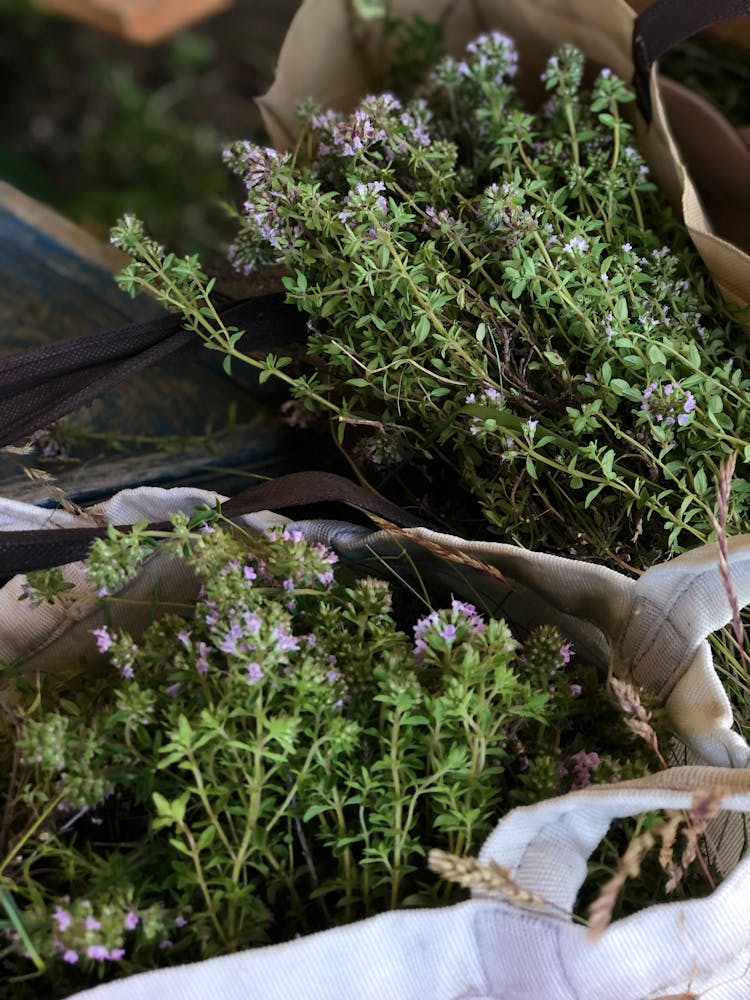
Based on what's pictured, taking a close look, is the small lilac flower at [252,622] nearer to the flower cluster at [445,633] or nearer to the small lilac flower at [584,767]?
the flower cluster at [445,633]

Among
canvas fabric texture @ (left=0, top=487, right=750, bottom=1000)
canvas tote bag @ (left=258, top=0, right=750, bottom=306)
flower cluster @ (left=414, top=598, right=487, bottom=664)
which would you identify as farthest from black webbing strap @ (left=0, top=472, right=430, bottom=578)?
canvas tote bag @ (left=258, top=0, right=750, bottom=306)

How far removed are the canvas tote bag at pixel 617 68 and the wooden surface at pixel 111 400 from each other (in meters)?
0.29

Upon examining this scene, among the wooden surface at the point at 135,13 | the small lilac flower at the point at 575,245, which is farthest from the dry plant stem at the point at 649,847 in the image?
the wooden surface at the point at 135,13

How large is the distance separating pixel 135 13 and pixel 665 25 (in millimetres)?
1439

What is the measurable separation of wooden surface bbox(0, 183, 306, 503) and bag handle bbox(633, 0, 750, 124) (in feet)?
1.70

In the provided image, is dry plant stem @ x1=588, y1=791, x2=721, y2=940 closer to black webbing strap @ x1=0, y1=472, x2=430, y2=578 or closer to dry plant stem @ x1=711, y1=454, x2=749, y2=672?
dry plant stem @ x1=711, y1=454, x2=749, y2=672

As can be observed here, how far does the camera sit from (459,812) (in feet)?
1.99

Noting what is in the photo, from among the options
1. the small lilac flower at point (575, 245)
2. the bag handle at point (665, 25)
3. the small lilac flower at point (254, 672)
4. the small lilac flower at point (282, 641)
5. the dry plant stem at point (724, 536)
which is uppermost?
the bag handle at point (665, 25)

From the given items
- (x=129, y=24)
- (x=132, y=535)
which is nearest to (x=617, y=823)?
(x=132, y=535)

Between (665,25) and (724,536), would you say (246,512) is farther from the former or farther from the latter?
(665,25)

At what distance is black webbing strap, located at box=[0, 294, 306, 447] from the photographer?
0.80 m

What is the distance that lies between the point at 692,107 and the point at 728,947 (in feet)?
2.89

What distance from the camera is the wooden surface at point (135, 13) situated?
1.98 m

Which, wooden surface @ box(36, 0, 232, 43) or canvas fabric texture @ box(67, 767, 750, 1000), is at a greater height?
wooden surface @ box(36, 0, 232, 43)
